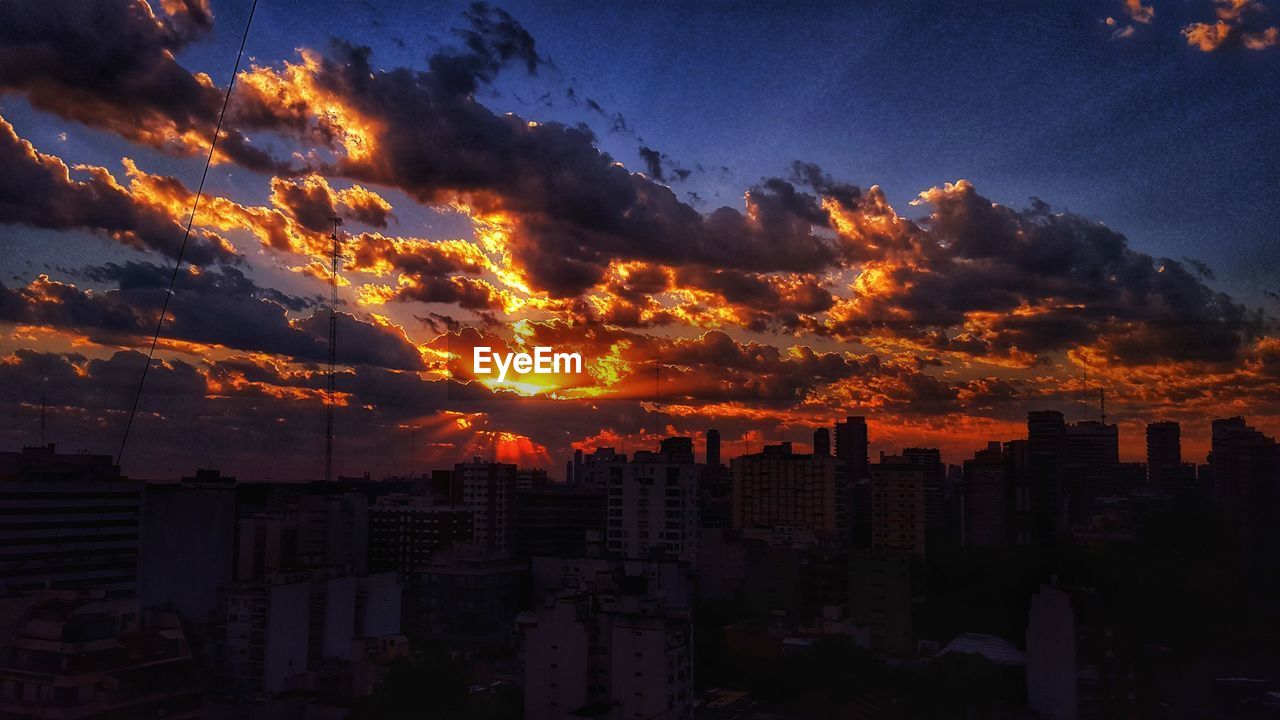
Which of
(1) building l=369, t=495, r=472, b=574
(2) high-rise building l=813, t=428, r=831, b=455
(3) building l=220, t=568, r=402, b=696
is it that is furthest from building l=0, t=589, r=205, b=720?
(2) high-rise building l=813, t=428, r=831, b=455

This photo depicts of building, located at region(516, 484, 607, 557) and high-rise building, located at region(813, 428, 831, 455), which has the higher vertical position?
high-rise building, located at region(813, 428, 831, 455)

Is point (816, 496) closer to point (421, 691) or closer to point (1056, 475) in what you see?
point (1056, 475)

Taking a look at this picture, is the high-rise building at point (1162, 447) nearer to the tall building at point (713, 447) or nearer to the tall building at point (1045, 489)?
the tall building at point (1045, 489)

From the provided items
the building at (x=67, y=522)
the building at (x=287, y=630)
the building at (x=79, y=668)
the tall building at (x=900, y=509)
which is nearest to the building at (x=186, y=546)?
the building at (x=67, y=522)

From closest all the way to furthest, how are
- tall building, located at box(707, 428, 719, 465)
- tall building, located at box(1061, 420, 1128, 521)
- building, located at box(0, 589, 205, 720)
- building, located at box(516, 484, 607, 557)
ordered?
building, located at box(0, 589, 205, 720) → building, located at box(516, 484, 607, 557) → tall building, located at box(1061, 420, 1128, 521) → tall building, located at box(707, 428, 719, 465)

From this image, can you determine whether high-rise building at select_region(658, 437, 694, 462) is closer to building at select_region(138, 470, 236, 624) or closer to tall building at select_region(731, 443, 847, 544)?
tall building at select_region(731, 443, 847, 544)

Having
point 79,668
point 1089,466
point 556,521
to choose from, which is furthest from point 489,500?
point 1089,466

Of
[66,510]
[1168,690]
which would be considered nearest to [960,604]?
[1168,690]
